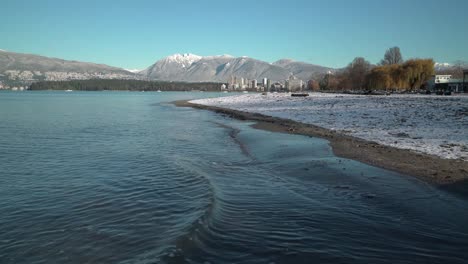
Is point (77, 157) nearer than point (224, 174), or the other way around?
point (224, 174)

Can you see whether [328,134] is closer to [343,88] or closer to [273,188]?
[273,188]

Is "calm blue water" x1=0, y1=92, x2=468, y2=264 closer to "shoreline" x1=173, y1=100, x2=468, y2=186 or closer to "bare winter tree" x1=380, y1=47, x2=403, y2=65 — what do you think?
"shoreline" x1=173, y1=100, x2=468, y2=186

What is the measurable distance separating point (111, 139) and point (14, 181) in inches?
527

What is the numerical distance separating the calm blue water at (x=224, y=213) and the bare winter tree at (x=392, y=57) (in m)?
161

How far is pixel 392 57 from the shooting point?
157625mm

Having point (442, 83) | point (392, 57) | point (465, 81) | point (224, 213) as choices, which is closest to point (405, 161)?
point (224, 213)

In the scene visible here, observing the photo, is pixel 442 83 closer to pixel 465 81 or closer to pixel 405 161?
pixel 465 81

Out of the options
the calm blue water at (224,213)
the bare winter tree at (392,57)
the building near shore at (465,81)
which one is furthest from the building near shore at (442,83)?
the calm blue water at (224,213)

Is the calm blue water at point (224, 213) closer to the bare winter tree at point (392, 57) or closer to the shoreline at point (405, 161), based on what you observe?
the shoreline at point (405, 161)

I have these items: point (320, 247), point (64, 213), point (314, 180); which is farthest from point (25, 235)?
point (314, 180)

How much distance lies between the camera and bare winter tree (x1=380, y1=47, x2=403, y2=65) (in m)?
156

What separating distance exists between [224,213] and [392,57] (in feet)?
562

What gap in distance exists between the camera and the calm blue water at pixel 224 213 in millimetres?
6789

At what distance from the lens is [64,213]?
9328 mm
